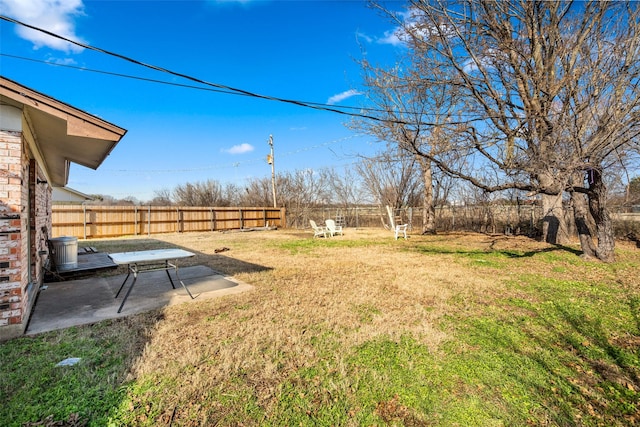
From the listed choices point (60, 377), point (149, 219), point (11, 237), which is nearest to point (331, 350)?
point (60, 377)

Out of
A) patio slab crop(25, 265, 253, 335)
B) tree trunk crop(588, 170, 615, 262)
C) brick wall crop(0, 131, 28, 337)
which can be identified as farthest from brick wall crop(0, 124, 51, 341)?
tree trunk crop(588, 170, 615, 262)

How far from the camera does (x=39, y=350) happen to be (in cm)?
285

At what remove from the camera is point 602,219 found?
7.10m

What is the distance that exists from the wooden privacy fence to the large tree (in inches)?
588

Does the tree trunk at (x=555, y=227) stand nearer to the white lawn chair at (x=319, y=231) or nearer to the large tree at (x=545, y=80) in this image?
the large tree at (x=545, y=80)

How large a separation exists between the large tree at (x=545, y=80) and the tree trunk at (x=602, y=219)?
20 millimetres

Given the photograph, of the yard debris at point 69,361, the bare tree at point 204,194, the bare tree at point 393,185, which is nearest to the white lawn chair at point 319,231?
the bare tree at point 393,185

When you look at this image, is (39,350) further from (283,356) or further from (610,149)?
(610,149)

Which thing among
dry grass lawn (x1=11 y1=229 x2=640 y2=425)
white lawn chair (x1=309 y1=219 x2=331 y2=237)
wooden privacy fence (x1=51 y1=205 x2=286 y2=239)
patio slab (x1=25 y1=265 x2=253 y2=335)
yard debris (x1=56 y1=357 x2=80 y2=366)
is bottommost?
dry grass lawn (x1=11 y1=229 x2=640 y2=425)

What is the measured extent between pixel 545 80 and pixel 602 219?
140 inches

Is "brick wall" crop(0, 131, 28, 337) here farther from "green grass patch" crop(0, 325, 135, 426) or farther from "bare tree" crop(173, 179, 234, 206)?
"bare tree" crop(173, 179, 234, 206)

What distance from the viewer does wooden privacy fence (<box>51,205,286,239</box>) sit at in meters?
14.4

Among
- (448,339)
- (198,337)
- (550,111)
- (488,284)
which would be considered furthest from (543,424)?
(550,111)

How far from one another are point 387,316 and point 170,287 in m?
3.64
